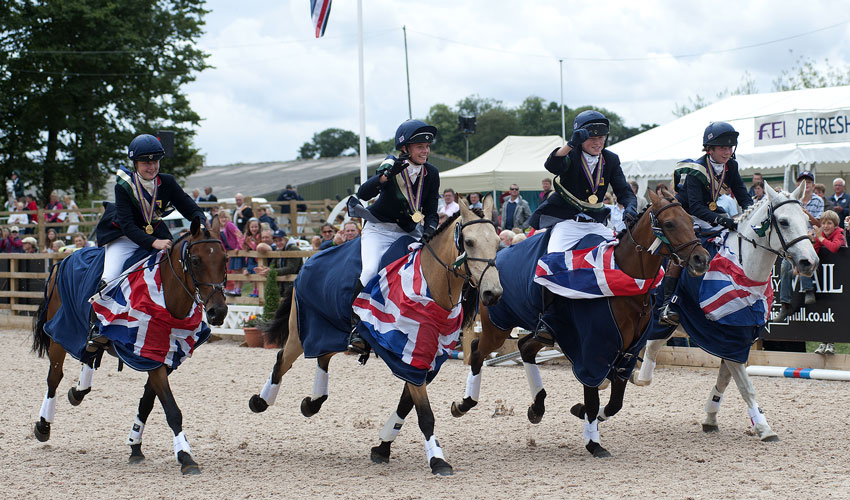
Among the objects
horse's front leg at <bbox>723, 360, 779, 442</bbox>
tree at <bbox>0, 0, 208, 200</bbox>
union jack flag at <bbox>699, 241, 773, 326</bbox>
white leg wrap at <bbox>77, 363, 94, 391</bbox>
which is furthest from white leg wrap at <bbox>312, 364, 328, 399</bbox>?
tree at <bbox>0, 0, 208, 200</bbox>

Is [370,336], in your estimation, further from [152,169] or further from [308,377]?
[308,377]

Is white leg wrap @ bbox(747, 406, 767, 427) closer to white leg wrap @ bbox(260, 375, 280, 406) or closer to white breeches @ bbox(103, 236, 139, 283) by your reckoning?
white leg wrap @ bbox(260, 375, 280, 406)

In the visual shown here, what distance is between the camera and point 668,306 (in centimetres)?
796

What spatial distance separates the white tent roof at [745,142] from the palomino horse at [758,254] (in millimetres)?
8911

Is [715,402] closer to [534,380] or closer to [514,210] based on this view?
[534,380]

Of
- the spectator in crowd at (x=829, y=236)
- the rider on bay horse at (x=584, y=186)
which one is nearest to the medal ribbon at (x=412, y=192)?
the rider on bay horse at (x=584, y=186)

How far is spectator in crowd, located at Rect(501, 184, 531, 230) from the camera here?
16969 millimetres

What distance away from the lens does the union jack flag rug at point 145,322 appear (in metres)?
7.22

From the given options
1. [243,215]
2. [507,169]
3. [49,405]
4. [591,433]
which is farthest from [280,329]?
[507,169]

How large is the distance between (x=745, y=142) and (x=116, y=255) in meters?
13.5

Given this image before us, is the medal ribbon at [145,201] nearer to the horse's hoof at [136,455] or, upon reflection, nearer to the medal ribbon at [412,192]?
the horse's hoof at [136,455]

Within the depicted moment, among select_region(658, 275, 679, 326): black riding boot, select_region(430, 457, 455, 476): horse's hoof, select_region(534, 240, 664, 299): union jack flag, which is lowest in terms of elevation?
select_region(430, 457, 455, 476): horse's hoof

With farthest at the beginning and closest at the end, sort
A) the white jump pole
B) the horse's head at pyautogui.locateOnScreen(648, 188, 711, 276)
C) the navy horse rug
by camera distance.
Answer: the white jump pole < the navy horse rug < the horse's head at pyautogui.locateOnScreen(648, 188, 711, 276)

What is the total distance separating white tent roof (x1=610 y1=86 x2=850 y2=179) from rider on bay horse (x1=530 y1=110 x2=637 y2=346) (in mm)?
9406
